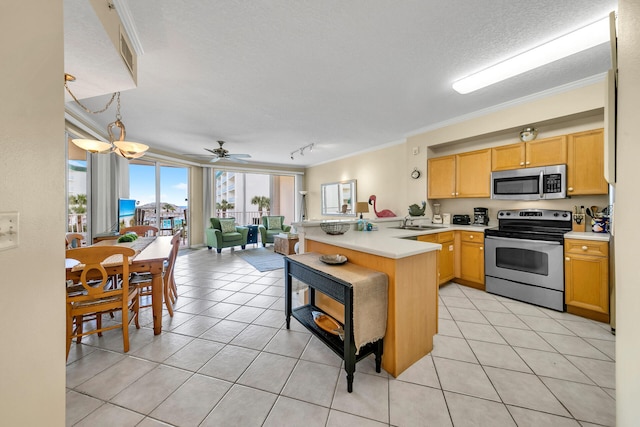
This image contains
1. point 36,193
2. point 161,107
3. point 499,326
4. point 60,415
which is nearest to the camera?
point 36,193

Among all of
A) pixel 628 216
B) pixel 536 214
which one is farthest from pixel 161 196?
pixel 536 214

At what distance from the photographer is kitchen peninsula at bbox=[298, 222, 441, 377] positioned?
5.39 feet

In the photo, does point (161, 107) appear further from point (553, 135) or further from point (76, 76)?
point (553, 135)

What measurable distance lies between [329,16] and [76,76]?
6.76ft

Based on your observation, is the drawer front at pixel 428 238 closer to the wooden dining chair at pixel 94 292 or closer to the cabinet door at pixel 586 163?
the cabinet door at pixel 586 163

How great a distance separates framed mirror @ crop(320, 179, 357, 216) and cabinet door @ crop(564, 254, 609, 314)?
4100 millimetres

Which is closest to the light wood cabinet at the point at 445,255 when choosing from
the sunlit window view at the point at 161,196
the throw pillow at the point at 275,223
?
the throw pillow at the point at 275,223

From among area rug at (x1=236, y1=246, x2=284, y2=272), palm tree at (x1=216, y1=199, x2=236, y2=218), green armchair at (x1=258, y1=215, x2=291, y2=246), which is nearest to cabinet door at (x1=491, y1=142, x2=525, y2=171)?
area rug at (x1=236, y1=246, x2=284, y2=272)

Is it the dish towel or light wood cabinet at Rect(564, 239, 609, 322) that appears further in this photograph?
light wood cabinet at Rect(564, 239, 609, 322)

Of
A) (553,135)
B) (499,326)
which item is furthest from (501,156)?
(499,326)

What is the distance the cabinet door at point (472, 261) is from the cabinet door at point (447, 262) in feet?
0.40

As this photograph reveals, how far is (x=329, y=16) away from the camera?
5.50ft

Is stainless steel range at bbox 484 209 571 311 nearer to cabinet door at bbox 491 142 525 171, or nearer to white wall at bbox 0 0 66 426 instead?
cabinet door at bbox 491 142 525 171

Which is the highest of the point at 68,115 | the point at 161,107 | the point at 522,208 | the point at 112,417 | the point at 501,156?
the point at 161,107
